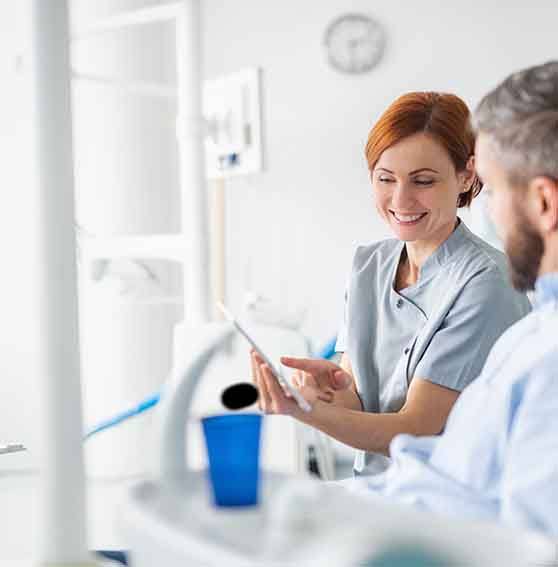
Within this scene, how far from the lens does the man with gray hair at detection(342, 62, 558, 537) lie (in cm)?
95

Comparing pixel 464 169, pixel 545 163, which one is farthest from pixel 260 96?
pixel 545 163

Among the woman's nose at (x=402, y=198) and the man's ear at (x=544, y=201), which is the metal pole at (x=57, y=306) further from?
the woman's nose at (x=402, y=198)

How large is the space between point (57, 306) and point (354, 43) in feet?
13.6

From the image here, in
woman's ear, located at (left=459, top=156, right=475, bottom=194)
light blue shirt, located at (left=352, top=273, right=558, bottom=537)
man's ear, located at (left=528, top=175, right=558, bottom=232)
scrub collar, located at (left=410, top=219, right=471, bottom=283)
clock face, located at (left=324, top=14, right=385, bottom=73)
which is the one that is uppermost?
clock face, located at (left=324, top=14, right=385, bottom=73)

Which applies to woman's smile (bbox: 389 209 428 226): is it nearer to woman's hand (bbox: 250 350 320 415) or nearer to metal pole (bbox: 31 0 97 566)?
woman's hand (bbox: 250 350 320 415)

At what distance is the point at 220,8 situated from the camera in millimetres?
4887

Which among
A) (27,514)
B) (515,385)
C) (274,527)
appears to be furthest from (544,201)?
(27,514)

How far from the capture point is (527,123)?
1.12 meters

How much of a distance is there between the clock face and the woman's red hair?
308 centimetres

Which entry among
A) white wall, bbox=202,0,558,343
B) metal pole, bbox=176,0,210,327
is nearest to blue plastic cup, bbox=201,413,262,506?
metal pole, bbox=176,0,210,327

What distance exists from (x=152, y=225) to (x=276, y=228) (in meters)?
0.69

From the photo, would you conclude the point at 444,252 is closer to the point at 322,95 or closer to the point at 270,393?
the point at 270,393

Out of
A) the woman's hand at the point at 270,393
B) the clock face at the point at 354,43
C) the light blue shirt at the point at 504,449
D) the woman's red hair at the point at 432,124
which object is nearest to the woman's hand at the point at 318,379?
the woman's hand at the point at 270,393

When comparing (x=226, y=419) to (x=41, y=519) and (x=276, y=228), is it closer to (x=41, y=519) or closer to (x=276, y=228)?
(x=41, y=519)
